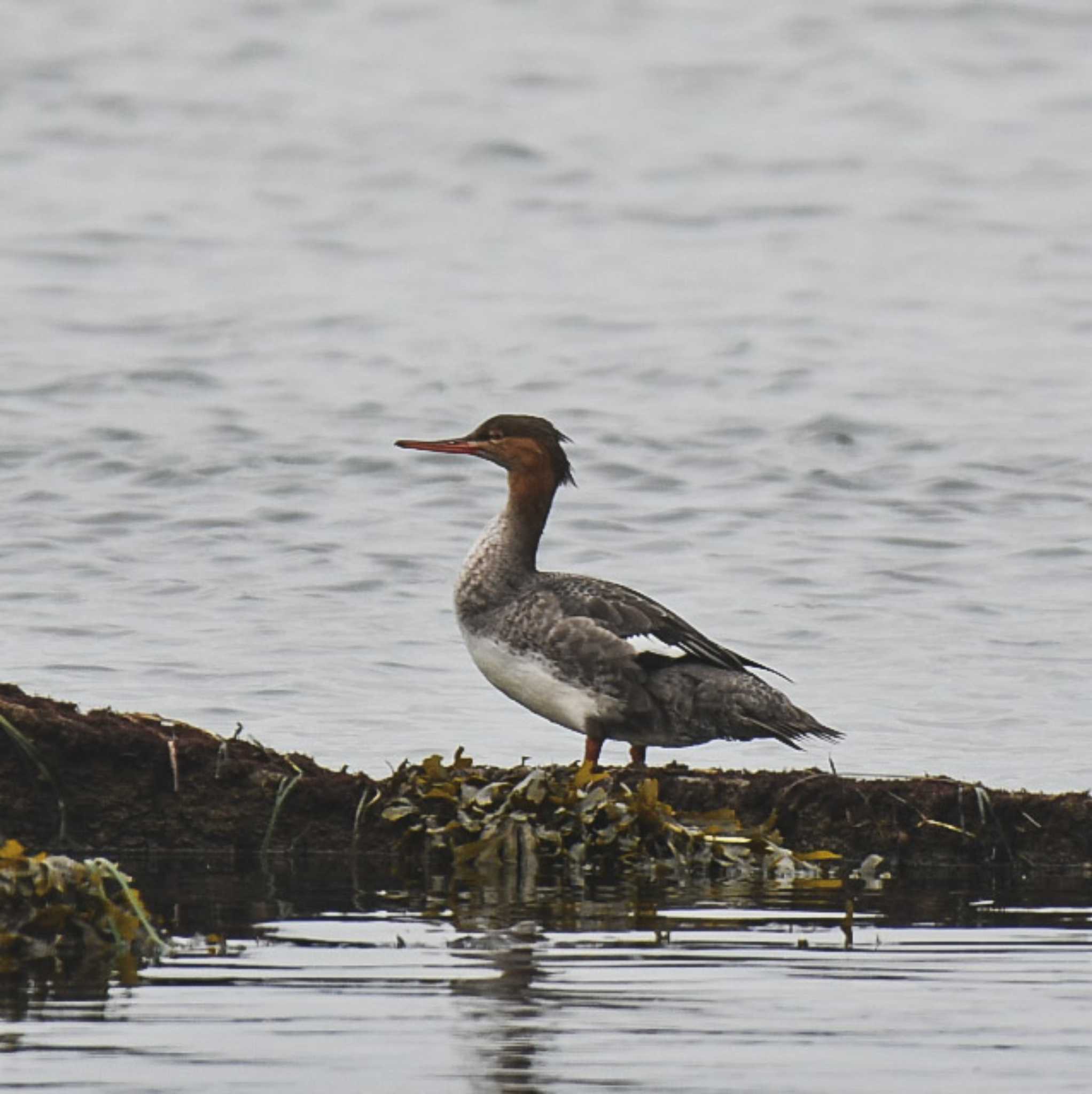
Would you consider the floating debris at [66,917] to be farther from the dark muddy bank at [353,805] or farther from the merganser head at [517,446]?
the merganser head at [517,446]

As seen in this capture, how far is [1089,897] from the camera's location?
6645mm

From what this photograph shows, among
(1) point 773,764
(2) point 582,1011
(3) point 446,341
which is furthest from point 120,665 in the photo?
(3) point 446,341

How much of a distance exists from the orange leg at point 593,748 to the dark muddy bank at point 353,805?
1234mm

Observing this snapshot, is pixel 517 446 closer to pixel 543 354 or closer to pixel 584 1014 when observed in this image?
pixel 584 1014

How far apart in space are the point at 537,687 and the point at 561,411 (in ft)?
32.9

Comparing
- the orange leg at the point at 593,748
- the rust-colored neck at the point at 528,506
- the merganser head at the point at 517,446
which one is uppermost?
the merganser head at the point at 517,446

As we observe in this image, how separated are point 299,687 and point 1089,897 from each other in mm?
4827

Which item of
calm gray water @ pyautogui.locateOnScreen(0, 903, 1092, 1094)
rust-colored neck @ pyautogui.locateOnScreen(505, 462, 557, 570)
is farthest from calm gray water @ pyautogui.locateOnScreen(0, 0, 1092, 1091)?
rust-colored neck @ pyautogui.locateOnScreen(505, 462, 557, 570)

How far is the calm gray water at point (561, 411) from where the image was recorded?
16.9 feet

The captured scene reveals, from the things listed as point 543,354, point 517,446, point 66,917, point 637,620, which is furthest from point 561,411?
point 66,917

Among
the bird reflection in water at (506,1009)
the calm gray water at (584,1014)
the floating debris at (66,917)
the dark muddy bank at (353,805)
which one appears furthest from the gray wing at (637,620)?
the floating debris at (66,917)

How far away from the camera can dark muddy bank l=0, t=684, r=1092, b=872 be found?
23.0 feet

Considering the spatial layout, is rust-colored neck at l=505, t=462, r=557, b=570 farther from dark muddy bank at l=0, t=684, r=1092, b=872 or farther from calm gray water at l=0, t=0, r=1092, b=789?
dark muddy bank at l=0, t=684, r=1092, b=872

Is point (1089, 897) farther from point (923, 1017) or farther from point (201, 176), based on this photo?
point (201, 176)
